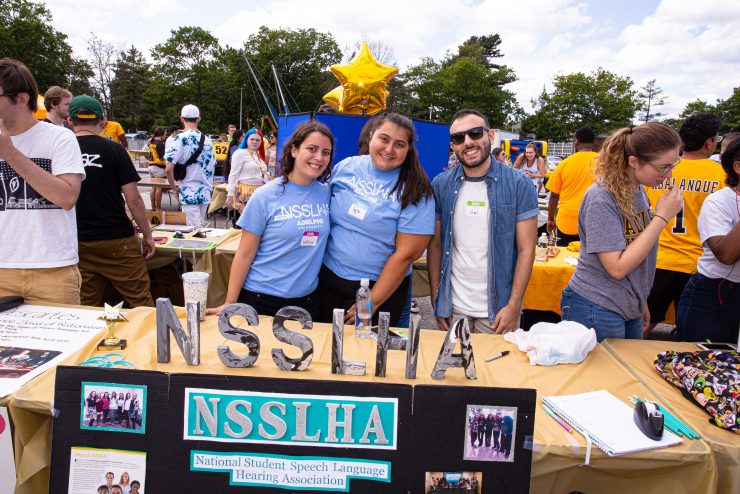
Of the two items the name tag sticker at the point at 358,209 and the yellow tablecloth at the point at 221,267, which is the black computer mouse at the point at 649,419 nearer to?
the name tag sticker at the point at 358,209

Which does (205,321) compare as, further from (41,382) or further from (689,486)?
(689,486)

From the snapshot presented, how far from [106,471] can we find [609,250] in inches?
76.1

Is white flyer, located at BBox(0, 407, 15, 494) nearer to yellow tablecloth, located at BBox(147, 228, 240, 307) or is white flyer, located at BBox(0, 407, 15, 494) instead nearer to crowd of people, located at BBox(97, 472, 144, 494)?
crowd of people, located at BBox(97, 472, 144, 494)

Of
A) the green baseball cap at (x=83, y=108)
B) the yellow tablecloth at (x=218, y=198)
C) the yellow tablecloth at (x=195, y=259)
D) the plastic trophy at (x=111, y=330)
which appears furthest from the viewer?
the yellow tablecloth at (x=218, y=198)

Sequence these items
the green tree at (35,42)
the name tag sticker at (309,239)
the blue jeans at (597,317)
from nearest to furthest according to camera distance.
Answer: the blue jeans at (597,317) < the name tag sticker at (309,239) < the green tree at (35,42)

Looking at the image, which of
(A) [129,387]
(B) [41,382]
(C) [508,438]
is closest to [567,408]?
(C) [508,438]

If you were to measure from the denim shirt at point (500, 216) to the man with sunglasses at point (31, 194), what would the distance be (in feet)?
5.69

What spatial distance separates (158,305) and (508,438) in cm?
122

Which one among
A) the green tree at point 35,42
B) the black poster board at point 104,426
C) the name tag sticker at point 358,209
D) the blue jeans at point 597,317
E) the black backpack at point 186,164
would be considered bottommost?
the black poster board at point 104,426

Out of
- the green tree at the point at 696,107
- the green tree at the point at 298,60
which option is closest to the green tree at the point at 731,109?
the green tree at the point at 696,107

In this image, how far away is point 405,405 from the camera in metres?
1.32

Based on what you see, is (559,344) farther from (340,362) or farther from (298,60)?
(298,60)

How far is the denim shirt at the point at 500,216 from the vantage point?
2.24 meters

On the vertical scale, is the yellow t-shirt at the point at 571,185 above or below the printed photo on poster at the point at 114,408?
above
